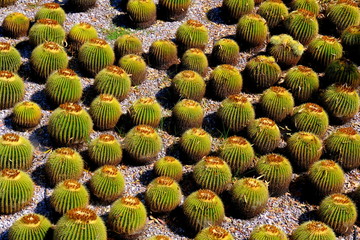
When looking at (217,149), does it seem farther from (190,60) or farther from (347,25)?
(347,25)

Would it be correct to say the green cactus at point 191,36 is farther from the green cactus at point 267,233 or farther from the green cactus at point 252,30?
the green cactus at point 267,233

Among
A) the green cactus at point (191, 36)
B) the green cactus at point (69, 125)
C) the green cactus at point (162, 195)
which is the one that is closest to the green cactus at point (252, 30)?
the green cactus at point (191, 36)

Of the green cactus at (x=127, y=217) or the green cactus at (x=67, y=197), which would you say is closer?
the green cactus at (x=127, y=217)

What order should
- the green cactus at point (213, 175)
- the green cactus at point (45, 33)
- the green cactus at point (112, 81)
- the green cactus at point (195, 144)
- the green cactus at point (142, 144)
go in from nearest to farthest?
the green cactus at point (213, 175)
the green cactus at point (142, 144)
the green cactus at point (195, 144)
the green cactus at point (112, 81)
the green cactus at point (45, 33)

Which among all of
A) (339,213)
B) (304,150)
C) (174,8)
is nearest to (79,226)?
(339,213)

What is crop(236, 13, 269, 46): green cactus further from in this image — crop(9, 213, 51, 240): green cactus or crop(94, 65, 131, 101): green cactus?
crop(9, 213, 51, 240): green cactus

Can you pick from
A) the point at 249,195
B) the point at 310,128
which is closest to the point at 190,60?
the point at 310,128

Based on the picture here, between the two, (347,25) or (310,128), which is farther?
(347,25)
